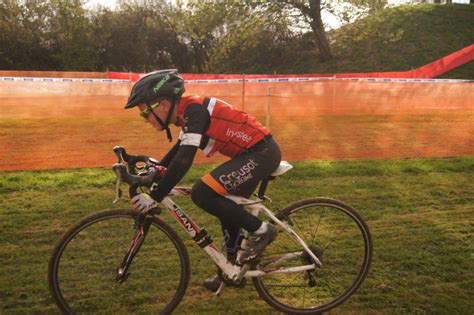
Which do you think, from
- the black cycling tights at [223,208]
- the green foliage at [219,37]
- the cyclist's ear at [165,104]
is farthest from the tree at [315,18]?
the black cycling tights at [223,208]

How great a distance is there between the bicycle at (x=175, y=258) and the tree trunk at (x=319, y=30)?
29.2m

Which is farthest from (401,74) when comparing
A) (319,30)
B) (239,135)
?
(239,135)

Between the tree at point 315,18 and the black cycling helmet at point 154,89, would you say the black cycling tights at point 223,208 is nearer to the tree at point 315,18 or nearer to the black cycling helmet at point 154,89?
the black cycling helmet at point 154,89

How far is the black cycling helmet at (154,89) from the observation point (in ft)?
9.93

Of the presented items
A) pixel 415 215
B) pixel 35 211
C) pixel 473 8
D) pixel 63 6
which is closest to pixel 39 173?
pixel 35 211

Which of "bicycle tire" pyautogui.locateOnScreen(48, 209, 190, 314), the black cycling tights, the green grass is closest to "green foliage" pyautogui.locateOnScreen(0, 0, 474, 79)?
the green grass

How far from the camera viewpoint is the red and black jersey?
117 inches

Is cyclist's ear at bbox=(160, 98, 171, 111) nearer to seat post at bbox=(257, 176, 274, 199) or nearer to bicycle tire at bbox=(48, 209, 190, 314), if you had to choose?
bicycle tire at bbox=(48, 209, 190, 314)

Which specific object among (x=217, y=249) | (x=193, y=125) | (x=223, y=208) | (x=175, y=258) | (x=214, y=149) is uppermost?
(x=193, y=125)

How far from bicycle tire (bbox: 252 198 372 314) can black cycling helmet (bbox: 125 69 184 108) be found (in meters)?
1.30

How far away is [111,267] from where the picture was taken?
354 centimetres

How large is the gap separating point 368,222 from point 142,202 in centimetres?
372

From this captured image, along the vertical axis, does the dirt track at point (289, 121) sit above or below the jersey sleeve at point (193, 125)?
below

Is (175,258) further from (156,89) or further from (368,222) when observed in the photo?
(368,222)
